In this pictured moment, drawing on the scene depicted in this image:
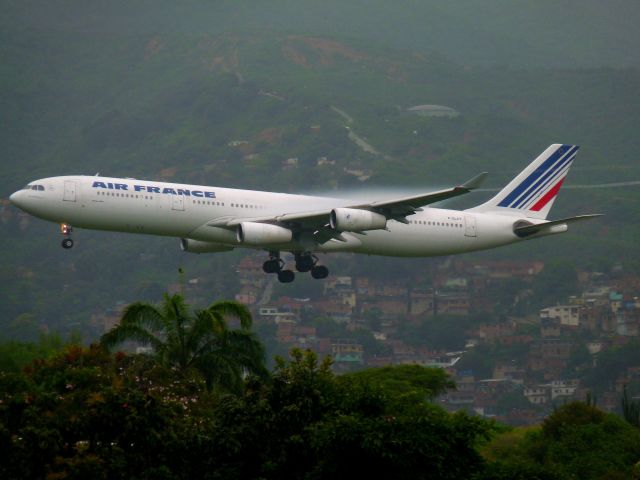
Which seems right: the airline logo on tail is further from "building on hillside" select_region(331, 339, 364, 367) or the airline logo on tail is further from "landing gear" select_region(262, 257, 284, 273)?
"building on hillside" select_region(331, 339, 364, 367)

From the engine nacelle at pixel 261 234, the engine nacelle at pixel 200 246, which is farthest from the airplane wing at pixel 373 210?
the engine nacelle at pixel 200 246

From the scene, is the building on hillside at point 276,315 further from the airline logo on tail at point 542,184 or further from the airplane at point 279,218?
the airplane at point 279,218

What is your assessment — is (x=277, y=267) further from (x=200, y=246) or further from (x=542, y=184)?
(x=542, y=184)

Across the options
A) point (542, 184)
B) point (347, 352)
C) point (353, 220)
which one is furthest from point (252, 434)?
point (347, 352)

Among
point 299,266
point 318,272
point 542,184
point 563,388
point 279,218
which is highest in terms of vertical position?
point 542,184

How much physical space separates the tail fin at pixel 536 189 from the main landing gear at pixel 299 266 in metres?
8.98

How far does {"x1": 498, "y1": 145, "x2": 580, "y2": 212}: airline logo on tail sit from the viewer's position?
65.1 m

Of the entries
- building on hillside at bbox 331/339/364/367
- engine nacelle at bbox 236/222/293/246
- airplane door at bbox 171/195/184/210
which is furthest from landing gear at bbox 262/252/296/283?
building on hillside at bbox 331/339/364/367

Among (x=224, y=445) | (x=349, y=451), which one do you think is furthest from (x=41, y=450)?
(x=349, y=451)

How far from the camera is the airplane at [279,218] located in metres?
54.6

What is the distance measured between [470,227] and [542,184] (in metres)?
5.44

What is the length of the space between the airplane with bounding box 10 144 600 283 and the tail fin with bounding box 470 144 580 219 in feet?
0.30

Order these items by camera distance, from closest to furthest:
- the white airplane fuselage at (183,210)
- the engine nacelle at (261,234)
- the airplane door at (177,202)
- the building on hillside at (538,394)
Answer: the white airplane fuselage at (183,210)
the airplane door at (177,202)
the engine nacelle at (261,234)
the building on hillside at (538,394)

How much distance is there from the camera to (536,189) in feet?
216
